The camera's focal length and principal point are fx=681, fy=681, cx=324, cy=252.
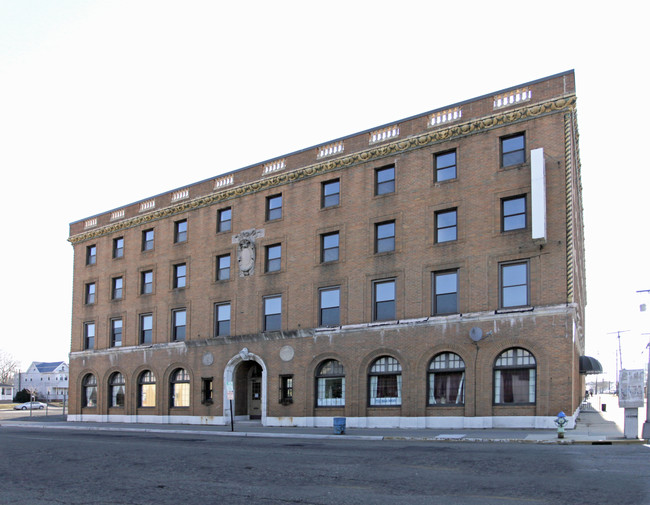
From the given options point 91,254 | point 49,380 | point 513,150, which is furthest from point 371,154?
point 49,380

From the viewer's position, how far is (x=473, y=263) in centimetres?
3139

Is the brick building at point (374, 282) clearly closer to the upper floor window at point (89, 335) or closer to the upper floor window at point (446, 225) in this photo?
the upper floor window at point (446, 225)

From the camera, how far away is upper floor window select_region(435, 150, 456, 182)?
33219mm

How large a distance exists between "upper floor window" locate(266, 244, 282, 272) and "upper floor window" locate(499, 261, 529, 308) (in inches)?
534

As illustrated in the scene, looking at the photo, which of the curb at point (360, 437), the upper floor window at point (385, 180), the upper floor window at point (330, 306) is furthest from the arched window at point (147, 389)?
the upper floor window at point (385, 180)

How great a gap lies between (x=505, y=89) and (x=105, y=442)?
23241 millimetres

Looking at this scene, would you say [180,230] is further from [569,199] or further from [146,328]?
[569,199]

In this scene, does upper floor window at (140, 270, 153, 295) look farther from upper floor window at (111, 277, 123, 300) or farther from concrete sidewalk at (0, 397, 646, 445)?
concrete sidewalk at (0, 397, 646, 445)

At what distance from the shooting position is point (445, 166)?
3350 centimetres

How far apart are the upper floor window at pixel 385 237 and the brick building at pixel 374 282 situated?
0.47ft

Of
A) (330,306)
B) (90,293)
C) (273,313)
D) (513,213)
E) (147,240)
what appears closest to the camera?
(513,213)

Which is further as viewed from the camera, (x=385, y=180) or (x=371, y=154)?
(x=371, y=154)

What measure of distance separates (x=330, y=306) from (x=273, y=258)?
206 inches

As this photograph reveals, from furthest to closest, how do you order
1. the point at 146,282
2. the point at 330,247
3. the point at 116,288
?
the point at 116,288
the point at 146,282
the point at 330,247
